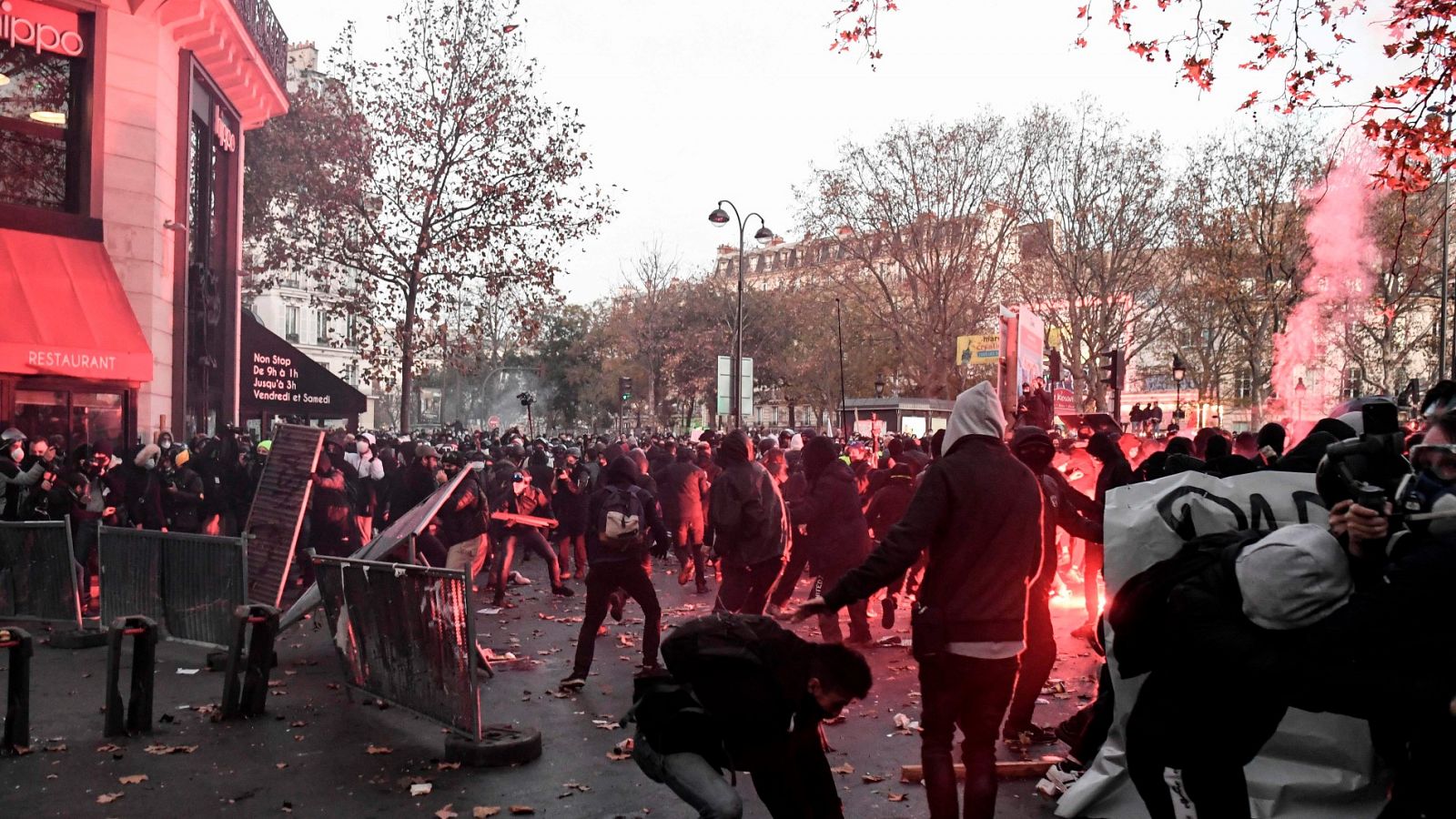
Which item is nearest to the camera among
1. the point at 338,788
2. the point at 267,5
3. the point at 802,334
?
the point at 338,788

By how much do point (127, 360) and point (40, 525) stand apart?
25.4 ft

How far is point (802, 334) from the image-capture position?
64.6 meters

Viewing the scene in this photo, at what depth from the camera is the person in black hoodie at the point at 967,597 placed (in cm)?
454

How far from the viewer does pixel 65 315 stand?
17047mm

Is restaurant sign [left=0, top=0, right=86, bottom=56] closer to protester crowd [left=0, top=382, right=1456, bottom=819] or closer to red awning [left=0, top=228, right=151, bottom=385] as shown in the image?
red awning [left=0, top=228, right=151, bottom=385]

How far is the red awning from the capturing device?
1603 cm

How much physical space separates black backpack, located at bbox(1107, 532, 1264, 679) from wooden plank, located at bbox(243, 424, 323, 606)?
778cm

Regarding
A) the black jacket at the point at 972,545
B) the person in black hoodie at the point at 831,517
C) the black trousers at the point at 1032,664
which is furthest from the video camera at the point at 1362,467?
the person in black hoodie at the point at 831,517

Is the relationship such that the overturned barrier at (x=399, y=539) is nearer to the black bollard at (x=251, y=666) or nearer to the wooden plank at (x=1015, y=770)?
the black bollard at (x=251, y=666)

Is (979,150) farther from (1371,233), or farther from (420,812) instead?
(420,812)

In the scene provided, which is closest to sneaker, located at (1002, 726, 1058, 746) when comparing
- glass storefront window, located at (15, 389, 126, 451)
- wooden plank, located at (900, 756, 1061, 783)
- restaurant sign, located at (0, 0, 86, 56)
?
wooden plank, located at (900, 756, 1061, 783)

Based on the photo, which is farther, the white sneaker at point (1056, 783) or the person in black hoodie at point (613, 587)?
the person in black hoodie at point (613, 587)

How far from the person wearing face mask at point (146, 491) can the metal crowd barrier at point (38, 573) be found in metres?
2.63

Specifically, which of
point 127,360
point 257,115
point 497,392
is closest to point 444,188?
point 257,115
